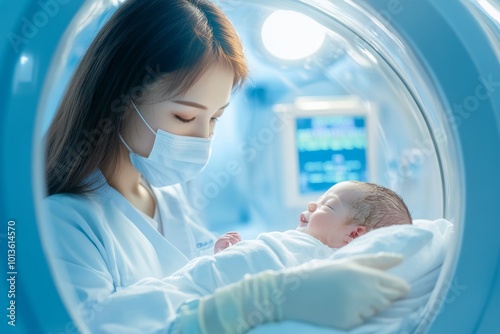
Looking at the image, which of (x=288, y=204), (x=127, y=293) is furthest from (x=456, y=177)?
(x=288, y=204)

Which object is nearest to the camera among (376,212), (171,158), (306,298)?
(306,298)

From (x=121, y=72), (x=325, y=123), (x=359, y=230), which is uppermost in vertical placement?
(x=325, y=123)

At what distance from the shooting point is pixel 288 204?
7.79 feet

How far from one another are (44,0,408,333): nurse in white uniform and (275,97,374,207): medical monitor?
100 centimetres

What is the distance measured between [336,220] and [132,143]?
0.47 m

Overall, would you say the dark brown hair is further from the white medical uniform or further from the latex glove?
the latex glove

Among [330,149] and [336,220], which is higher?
[330,149]

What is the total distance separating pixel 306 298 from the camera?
904mm

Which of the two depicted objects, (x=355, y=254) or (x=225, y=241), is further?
(x=225, y=241)

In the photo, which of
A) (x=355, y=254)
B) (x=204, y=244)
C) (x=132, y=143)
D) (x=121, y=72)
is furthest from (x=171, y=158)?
(x=355, y=254)

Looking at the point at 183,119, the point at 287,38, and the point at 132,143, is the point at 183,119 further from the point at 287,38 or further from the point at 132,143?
the point at 287,38

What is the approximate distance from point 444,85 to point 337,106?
158cm

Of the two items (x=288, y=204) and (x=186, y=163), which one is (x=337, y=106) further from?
(x=186, y=163)

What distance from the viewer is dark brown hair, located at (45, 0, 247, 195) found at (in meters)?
1.22
